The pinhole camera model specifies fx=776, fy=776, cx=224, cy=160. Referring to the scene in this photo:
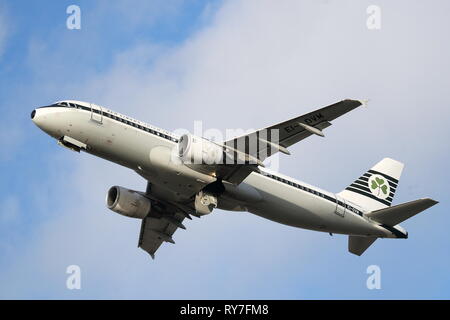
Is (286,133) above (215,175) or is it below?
above

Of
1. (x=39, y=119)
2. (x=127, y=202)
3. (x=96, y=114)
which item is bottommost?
(x=127, y=202)

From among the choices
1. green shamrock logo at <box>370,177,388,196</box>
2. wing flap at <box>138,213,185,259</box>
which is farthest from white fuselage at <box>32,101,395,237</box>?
green shamrock logo at <box>370,177,388,196</box>

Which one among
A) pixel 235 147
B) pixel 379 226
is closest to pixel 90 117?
pixel 235 147

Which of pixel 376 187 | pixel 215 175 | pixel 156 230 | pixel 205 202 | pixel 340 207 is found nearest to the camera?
pixel 215 175

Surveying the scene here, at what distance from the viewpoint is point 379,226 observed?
50375 millimetres

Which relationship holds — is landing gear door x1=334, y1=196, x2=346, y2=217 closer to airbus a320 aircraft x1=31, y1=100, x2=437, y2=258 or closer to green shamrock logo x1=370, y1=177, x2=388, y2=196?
airbus a320 aircraft x1=31, y1=100, x2=437, y2=258

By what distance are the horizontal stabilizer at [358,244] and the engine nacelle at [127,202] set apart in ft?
46.2

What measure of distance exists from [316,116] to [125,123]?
1093 centimetres

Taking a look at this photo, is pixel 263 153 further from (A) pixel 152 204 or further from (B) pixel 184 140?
(A) pixel 152 204

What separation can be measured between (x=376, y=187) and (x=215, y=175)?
14.5 metres

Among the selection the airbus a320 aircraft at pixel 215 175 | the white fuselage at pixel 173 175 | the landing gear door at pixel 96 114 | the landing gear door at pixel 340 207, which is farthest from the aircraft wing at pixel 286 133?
the landing gear door at pixel 340 207

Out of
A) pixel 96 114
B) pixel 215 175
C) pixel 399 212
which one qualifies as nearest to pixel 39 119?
pixel 96 114

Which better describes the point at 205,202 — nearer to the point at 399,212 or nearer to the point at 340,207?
the point at 340,207

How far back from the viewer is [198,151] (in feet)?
143
